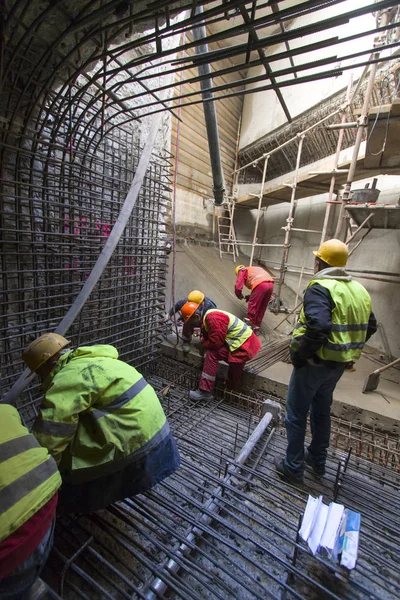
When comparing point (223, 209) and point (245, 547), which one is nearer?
point (245, 547)

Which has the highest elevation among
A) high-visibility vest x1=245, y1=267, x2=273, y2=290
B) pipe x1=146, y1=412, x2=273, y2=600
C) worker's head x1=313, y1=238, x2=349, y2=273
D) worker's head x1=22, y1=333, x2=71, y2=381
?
worker's head x1=313, y1=238, x2=349, y2=273

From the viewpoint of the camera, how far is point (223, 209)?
9.80 m

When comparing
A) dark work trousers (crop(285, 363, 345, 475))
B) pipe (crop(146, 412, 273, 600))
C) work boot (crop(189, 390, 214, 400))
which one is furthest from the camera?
work boot (crop(189, 390, 214, 400))

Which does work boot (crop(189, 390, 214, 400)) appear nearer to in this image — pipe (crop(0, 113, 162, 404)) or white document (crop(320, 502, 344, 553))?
pipe (crop(0, 113, 162, 404))

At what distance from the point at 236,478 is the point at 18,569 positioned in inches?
59.5

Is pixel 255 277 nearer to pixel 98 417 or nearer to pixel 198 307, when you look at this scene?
pixel 198 307

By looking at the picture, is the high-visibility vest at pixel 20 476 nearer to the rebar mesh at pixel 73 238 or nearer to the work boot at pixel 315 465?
the rebar mesh at pixel 73 238

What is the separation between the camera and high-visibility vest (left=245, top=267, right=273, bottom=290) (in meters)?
5.41

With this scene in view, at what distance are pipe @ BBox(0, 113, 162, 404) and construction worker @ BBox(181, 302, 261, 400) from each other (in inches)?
66.8

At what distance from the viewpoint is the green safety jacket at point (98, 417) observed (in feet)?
4.98

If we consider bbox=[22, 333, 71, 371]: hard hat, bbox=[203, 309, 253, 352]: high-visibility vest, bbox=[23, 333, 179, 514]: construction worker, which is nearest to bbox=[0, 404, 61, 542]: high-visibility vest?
bbox=[23, 333, 179, 514]: construction worker

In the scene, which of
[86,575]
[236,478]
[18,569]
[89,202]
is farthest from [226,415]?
[89,202]

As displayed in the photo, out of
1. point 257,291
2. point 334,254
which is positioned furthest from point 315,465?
point 257,291

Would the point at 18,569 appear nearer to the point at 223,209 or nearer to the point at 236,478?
the point at 236,478
